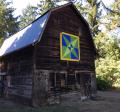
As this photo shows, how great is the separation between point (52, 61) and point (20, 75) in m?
3.02

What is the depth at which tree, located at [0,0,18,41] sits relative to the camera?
48397 millimetres

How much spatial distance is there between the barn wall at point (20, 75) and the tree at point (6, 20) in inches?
1084

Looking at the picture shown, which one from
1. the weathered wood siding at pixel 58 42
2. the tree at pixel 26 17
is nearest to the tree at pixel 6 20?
the tree at pixel 26 17

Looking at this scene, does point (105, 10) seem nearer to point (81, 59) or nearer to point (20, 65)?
point (81, 59)

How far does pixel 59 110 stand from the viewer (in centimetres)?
1529

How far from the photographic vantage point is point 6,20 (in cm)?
4944

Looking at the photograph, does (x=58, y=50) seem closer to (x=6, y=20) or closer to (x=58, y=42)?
(x=58, y=42)

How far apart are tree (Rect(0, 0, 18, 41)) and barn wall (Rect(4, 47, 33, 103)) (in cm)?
2754

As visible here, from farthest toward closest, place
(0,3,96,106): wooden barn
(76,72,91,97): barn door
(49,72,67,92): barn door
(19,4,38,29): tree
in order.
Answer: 1. (19,4,38,29): tree
2. (76,72,91,97): barn door
3. (49,72,67,92): barn door
4. (0,3,96,106): wooden barn

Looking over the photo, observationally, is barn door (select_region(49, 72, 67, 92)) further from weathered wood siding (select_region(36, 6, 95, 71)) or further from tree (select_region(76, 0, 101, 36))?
tree (select_region(76, 0, 101, 36))

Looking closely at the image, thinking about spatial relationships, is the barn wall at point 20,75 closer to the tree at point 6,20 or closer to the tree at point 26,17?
the tree at point 6,20

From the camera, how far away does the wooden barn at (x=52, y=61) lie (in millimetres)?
17406

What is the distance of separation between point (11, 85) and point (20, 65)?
8.48 feet

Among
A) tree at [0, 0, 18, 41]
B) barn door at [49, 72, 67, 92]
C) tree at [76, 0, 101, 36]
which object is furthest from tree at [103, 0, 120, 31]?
tree at [0, 0, 18, 41]
